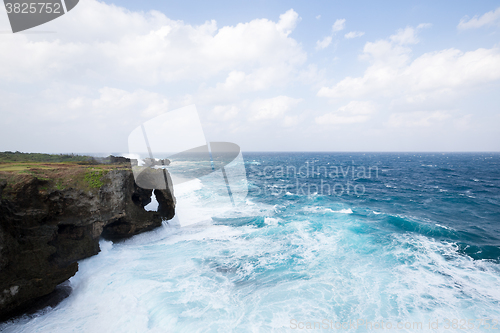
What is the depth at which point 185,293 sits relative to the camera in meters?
10.5

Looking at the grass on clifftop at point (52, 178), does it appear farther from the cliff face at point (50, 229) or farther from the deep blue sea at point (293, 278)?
the deep blue sea at point (293, 278)

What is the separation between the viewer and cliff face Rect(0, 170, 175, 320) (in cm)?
917

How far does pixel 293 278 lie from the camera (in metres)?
11.7

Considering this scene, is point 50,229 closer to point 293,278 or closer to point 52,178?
point 52,178

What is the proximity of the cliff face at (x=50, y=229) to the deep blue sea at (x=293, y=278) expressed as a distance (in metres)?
0.99

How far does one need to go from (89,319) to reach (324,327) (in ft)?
32.9

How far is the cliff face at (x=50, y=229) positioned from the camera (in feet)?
30.1

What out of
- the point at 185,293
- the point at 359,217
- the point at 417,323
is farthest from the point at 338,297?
the point at 359,217

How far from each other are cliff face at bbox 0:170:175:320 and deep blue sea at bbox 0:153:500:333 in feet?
3.25

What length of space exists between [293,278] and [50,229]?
13354mm

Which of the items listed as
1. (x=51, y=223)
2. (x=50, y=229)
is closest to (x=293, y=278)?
(x=50, y=229)

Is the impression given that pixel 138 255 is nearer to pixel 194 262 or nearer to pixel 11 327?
pixel 194 262

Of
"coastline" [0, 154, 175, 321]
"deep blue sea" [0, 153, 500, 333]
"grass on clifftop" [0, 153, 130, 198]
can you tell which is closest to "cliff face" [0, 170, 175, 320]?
"coastline" [0, 154, 175, 321]

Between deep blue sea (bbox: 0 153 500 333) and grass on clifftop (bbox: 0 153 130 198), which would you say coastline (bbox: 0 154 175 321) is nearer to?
grass on clifftop (bbox: 0 153 130 198)
